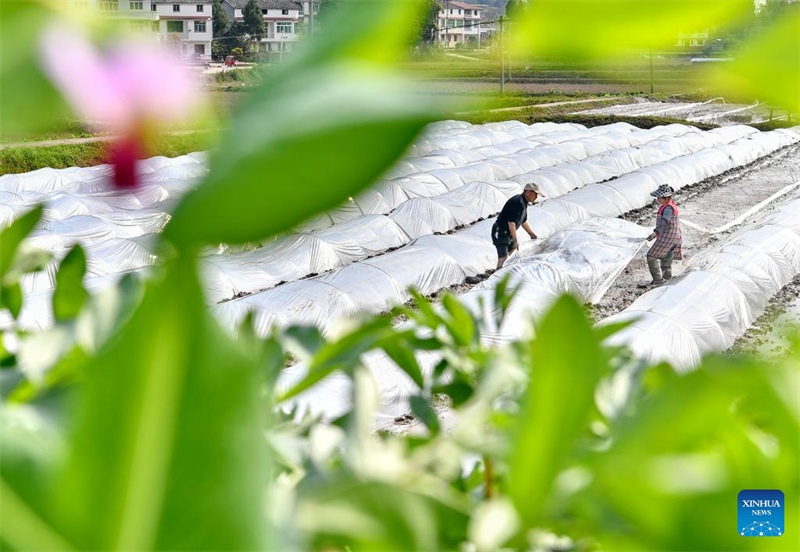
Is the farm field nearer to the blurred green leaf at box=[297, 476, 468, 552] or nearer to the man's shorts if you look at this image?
the man's shorts

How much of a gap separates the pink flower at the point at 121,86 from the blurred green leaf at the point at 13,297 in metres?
0.56

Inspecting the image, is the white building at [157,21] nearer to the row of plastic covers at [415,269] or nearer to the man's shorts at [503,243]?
the row of plastic covers at [415,269]

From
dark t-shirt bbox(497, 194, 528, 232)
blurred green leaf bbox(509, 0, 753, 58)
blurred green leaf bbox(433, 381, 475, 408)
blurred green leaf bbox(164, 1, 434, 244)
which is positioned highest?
blurred green leaf bbox(509, 0, 753, 58)

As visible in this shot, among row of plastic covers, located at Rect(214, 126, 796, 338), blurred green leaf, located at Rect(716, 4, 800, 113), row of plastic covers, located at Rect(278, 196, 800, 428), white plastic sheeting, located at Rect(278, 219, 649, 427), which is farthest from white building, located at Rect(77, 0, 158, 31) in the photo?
white plastic sheeting, located at Rect(278, 219, 649, 427)

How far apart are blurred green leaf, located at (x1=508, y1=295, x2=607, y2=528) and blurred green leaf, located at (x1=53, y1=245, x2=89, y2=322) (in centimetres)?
57

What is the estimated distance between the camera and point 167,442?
0.22 metres

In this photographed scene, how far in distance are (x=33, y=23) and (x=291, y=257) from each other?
9952mm

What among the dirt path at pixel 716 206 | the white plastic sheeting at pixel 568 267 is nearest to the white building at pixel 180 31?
the white plastic sheeting at pixel 568 267

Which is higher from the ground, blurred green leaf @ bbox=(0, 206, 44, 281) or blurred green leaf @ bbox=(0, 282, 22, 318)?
blurred green leaf @ bbox=(0, 206, 44, 281)

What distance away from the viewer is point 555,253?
33.8ft

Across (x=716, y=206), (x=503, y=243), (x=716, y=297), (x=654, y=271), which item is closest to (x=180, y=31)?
(x=716, y=297)

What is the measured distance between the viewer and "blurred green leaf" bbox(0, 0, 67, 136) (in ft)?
0.88

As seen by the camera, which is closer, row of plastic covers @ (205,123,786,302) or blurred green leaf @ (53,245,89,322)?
blurred green leaf @ (53,245,89,322)

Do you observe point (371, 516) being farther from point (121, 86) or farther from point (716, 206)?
point (716, 206)
